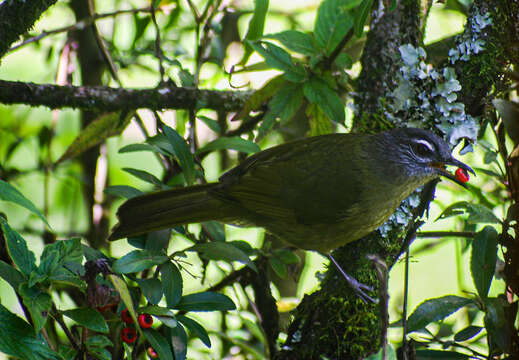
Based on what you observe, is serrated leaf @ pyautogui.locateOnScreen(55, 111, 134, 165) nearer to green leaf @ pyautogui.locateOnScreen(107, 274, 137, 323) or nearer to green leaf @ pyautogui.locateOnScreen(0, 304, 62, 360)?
green leaf @ pyautogui.locateOnScreen(107, 274, 137, 323)

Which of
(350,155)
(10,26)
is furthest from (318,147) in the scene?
(10,26)

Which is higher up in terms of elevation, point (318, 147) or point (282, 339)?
point (318, 147)

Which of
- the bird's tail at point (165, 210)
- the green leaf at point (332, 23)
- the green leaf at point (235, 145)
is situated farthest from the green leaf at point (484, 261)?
the bird's tail at point (165, 210)

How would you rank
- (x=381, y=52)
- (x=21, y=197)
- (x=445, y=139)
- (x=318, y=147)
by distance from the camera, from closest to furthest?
(x=21, y=197) < (x=445, y=139) < (x=381, y=52) < (x=318, y=147)

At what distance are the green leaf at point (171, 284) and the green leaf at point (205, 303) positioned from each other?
4 centimetres

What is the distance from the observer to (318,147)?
10.2 feet

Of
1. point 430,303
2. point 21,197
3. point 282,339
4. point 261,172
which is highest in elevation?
point 261,172

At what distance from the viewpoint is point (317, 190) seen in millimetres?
3051

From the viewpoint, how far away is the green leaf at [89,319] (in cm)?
186

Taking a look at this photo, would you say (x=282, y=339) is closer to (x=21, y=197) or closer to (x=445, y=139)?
(x=445, y=139)

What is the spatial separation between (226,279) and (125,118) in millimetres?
1015

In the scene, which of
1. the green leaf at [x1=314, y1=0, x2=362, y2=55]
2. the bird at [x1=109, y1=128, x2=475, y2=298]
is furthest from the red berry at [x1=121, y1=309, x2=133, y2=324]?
the green leaf at [x1=314, y1=0, x2=362, y2=55]

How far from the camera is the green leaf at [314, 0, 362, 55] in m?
2.92

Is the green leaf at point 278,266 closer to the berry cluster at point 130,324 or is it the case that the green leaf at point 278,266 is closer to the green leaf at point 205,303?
the green leaf at point 205,303
